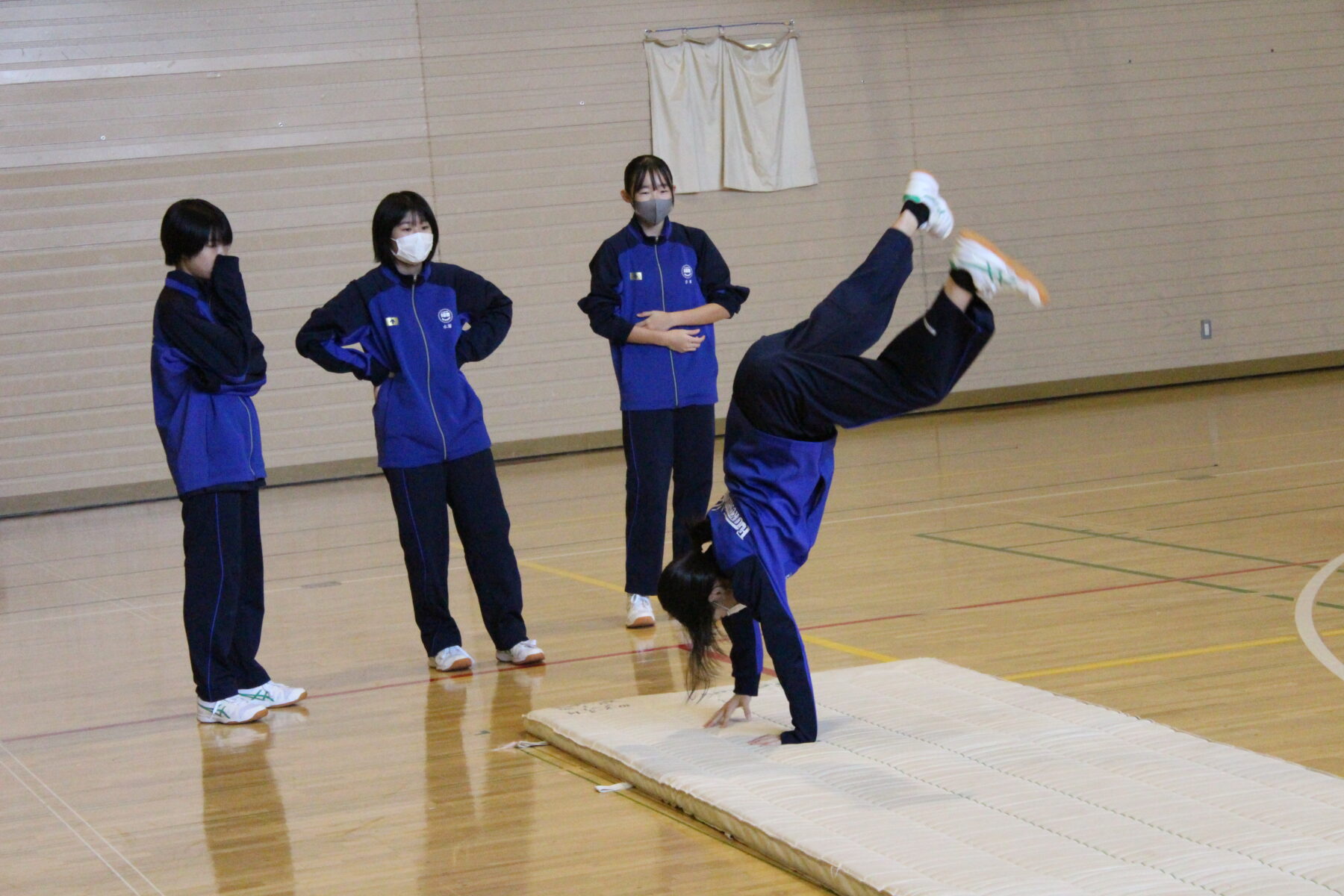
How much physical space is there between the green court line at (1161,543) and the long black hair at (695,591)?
291 cm

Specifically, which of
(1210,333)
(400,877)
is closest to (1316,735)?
(400,877)

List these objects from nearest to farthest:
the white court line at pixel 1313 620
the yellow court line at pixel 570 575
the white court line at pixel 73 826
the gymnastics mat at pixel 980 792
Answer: the gymnastics mat at pixel 980 792 < the white court line at pixel 73 826 < the white court line at pixel 1313 620 < the yellow court line at pixel 570 575

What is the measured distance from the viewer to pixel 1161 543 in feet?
20.3

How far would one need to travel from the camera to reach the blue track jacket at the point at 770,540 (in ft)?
11.5

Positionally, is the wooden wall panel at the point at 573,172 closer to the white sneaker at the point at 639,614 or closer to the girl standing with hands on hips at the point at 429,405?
the white sneaker at the point at 639,614

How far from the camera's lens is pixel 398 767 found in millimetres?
3943

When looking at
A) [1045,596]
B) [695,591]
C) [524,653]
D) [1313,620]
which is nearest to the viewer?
[695,591]

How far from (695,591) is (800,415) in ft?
1.65

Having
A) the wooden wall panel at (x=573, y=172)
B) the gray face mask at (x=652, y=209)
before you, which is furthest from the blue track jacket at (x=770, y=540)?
the wooden wall panel at (x=573, y=172)

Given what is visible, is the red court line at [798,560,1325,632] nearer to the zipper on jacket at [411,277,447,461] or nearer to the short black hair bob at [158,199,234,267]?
the zipper on jacket at [411,277,447,461]

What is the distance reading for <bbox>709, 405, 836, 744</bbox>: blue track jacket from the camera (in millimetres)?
3518

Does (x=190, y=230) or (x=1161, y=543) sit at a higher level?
(x=190, y=230)

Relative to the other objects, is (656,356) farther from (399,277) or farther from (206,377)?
(206,377)

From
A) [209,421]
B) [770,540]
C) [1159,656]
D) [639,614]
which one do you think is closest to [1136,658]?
[1159,656]
